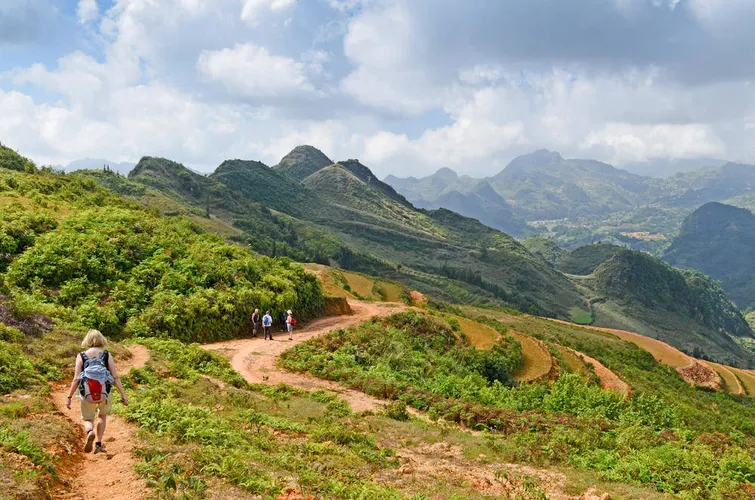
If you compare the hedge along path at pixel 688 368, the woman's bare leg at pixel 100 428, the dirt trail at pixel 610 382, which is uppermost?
the woman's bare leg at pixel 100 428

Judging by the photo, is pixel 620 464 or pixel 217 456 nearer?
pixel 217 456

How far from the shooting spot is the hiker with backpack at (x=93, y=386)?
9.06 metres

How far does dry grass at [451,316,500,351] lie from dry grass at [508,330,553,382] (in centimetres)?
263

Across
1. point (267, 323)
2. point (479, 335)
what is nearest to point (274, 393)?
point (267, 323)

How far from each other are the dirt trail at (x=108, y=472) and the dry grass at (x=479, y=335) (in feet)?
88.2

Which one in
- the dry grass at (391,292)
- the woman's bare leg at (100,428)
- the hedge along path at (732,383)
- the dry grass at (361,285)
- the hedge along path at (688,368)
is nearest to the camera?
the woman's bare leg at (100,428)

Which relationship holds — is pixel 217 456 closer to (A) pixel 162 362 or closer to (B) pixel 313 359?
(A) pixel 162 362

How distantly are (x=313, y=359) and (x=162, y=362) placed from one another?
7067mm

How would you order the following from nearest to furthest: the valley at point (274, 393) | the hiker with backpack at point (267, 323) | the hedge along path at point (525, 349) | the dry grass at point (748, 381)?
the valley at point (274, 393) < the hiker with backpack at point (267, 323) < the hedge along path at point (525, 349) < the dry grass at point (748, 381)

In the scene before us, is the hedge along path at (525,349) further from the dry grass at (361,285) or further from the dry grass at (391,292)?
the dry grass at (391,292)

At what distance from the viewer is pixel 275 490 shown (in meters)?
7.93

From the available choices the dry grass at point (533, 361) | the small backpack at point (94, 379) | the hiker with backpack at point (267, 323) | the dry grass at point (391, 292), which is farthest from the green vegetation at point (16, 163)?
the dry grass at point (533, 361)

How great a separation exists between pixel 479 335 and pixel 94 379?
30837 millimetres

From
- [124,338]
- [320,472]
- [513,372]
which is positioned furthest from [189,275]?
[513,372]
